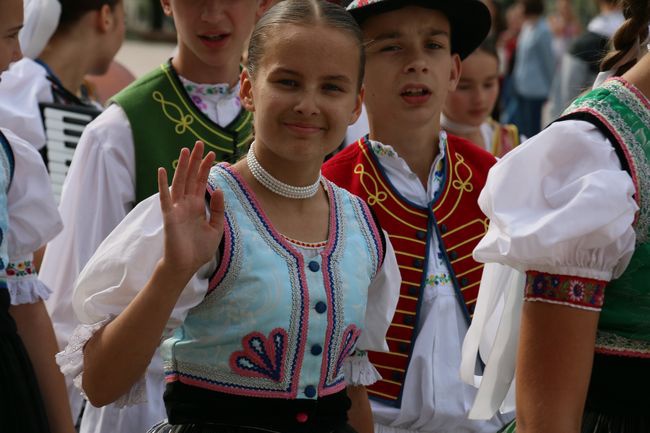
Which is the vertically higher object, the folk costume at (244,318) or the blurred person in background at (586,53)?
the blurred person in background at (586,53)

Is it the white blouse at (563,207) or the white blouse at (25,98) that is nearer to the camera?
the white blouse at (563,207)

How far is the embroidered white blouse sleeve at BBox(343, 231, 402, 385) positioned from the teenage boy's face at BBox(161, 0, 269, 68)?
3.58 ft

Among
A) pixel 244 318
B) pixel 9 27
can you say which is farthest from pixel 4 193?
pixel 244 318

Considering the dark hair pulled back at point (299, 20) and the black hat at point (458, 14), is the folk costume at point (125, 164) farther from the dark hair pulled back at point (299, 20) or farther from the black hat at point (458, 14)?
the dark hair pulled back at point (299, 20)

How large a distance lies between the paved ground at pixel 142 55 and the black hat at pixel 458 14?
442 inches

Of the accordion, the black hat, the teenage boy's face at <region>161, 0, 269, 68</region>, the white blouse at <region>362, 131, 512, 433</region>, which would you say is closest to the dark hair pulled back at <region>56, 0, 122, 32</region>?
the accordion

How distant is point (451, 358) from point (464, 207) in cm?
43

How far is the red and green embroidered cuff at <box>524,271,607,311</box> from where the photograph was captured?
209 centimetres

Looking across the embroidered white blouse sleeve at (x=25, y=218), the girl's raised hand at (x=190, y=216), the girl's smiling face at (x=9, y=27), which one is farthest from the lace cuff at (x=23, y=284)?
the girl's raised hand at (x=190, y=216)

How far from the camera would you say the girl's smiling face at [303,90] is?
2.45 metres

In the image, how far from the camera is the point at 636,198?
6.93 ft

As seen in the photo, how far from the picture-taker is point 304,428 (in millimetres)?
2418

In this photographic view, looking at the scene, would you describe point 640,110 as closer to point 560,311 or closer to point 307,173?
point 560,311

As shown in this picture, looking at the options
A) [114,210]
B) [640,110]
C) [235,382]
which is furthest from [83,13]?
[640,110]
